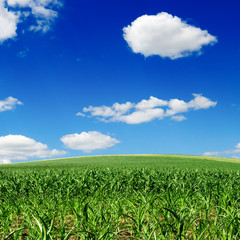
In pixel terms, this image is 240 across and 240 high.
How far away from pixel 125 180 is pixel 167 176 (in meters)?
2.26

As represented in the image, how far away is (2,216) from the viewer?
5.20m

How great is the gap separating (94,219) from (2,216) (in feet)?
6.96

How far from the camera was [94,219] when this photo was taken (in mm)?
4426

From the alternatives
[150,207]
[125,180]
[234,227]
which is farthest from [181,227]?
[125,180]

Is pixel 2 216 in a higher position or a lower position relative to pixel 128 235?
higher

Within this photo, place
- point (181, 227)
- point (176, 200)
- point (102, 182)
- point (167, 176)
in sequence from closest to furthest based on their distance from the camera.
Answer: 1. point (181, 227)
2. point (176, 200)
3. point (102, 182)
4. point (167, 176)

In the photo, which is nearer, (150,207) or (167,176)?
(150,207)

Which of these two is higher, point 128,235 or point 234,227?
point 234,227

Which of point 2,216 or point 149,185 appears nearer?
point 2,216

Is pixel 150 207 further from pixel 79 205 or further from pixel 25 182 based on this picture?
pixel 25 182

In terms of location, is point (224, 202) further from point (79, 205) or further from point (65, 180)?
point (65, 180)

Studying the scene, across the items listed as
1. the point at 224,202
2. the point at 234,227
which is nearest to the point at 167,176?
the point at 224,202

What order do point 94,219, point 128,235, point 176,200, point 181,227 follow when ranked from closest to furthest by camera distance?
point 181,227 → point 94,219 → point 128,235 → point 176,200

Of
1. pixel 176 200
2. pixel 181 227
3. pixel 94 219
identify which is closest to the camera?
pixel 181 227
